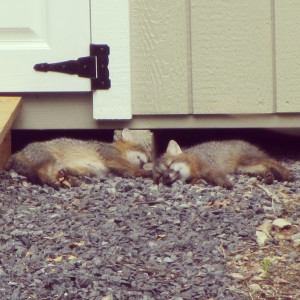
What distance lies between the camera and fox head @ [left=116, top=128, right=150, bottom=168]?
5641 mm

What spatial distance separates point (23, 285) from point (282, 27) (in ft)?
8.22

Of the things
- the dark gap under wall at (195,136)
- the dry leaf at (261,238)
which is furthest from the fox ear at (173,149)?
the dry leaf at (261,238)

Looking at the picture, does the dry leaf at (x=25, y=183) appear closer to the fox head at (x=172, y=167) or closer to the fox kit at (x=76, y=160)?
the fox kit at (x=76, y=160)

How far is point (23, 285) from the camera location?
3688 millimetres

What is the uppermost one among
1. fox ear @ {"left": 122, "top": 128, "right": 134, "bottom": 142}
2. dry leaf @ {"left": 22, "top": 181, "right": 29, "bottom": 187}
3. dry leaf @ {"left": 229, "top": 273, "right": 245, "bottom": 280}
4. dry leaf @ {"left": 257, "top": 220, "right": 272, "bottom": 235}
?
fox ear @ {"left": 122, "top": 128, "right": 134, "bottom": 142}

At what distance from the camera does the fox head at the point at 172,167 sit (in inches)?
208

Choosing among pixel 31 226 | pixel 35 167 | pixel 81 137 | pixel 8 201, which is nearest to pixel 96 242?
pixel 31 226

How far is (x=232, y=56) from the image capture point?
555 centimetres

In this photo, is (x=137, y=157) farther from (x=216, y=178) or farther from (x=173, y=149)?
(x=216, y=178)

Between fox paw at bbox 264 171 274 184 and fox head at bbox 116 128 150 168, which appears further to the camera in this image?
fox head at bbox 116 128 150 168

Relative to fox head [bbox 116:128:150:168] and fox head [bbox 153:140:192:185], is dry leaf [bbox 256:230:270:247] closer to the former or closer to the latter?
fox head [bbox 153:140:192:185]

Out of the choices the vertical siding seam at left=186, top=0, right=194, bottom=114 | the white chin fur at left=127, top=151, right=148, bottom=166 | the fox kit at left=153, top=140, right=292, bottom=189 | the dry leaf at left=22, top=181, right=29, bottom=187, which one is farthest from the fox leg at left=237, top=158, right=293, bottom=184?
the dry leaf at left=22, top=181, right=29, bottom=187

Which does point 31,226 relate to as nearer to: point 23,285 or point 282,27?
point 23,285

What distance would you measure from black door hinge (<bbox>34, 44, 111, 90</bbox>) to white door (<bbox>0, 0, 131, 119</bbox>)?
0.03 metres
